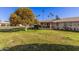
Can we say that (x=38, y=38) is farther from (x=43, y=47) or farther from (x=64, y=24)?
(x=64, y=24)

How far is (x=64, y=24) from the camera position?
13.1 ft

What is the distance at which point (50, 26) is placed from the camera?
4004 millimetres

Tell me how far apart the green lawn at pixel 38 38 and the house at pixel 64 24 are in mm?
74

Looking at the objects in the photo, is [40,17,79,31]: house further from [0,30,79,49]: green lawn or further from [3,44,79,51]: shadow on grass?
[3,44,79,51]: shadow on grass

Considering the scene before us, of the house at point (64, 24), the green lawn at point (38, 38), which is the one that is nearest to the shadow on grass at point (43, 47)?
the green lawn at point (38, 38)

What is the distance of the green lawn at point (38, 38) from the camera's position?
12.9ft

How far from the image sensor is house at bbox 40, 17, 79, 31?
3979 mm

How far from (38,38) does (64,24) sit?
1.36ft

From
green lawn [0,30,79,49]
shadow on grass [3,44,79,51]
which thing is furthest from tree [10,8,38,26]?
shadow on grass [3,44,79,51]

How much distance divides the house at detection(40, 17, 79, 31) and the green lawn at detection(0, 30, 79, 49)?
74 millimetres

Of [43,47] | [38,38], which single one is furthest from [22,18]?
[43,47]
